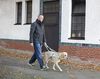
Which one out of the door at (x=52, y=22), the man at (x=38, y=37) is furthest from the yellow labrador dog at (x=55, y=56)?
the door at (x=52, y=22)

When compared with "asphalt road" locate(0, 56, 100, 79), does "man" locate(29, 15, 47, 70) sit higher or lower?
higher

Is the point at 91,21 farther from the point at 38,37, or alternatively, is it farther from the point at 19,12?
the point at 19,12

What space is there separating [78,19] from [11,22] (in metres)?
6.49

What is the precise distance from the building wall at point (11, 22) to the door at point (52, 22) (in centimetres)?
89

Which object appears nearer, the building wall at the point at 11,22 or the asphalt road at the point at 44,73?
the asphalt road at the point at 44,73

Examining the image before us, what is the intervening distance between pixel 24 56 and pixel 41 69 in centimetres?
538

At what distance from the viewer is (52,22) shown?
67.1 ft

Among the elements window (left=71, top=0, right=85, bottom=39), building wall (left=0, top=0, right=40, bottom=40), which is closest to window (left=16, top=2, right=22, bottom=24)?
building wall (left=0, top=0, right=40, bottom=40)

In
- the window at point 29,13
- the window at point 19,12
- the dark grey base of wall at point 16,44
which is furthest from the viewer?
the window at point 19,12

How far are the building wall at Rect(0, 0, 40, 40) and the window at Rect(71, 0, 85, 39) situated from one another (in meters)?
3.22

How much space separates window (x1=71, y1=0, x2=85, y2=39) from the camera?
18516 millimetres

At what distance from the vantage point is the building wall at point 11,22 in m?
22.3

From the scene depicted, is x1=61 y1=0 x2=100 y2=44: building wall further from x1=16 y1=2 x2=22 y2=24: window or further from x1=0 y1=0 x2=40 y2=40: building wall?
x1=16 y1=2 x2=22 y2=24: window

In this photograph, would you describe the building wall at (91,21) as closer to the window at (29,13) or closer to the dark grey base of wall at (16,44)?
the dark grey base of wall at (16,44)
